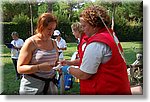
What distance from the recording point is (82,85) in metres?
1.14

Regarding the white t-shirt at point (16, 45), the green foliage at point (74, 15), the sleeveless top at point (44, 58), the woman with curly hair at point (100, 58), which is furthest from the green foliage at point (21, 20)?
the woman with curly hair at point (100, 58)

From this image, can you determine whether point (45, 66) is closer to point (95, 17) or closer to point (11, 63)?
point (95, 17)

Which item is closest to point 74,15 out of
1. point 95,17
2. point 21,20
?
point 21,20

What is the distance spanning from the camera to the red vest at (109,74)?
1015mm

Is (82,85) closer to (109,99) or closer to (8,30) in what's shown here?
(109,99)

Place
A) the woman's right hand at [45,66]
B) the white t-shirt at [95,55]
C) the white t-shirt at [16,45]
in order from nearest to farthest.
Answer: the white t-shirt at [95,55] → the woman's right hand at [45,66] → the white t-shirt at [16,45]

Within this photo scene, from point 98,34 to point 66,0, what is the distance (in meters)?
0.62

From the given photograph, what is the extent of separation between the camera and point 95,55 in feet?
3.26

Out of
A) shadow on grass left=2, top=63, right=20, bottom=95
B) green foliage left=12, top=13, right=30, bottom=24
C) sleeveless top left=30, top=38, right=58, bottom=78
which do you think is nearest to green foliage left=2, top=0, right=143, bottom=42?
green foliage left=12, top=13, right=30, bottom=24

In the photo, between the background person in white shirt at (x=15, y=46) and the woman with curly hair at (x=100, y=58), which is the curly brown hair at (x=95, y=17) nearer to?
the woman with curly hair at (x=100, y=58)

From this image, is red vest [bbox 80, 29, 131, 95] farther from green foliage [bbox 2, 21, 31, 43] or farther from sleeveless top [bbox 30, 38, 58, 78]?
green foliage [bbox 2, 21, 31, 43]

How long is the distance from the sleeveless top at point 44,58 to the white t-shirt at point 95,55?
0.91ft

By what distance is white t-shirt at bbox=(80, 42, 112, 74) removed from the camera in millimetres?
995

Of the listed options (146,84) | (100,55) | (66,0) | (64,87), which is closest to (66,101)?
(64,87)
